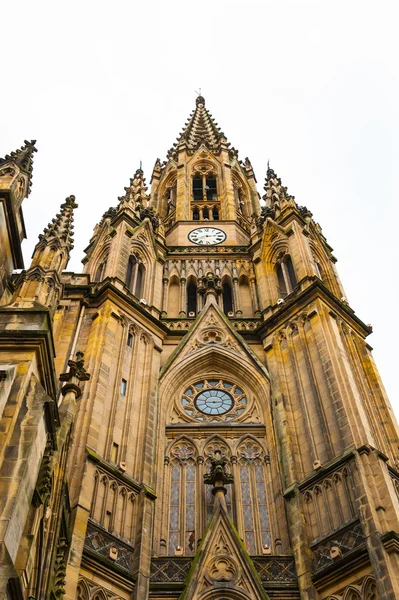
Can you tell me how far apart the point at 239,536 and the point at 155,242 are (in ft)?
48.7

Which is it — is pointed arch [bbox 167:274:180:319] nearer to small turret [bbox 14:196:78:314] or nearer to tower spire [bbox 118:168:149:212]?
tower spire [bbox 118:168:149:212]

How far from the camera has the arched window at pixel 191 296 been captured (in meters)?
27.5

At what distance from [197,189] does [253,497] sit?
24.5 metres

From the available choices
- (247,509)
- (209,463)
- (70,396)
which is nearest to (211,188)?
(209,463)

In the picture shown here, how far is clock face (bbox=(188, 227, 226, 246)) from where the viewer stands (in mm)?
32188

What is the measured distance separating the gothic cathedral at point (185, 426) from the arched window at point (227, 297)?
5.0 inches

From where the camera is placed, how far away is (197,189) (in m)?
40.3

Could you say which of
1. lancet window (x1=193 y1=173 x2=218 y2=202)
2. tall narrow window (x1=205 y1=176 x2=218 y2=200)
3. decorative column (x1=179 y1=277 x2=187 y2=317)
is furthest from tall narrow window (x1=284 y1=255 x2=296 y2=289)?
tall narrow window (x1=205 y1=176 x2=218 y2=200)

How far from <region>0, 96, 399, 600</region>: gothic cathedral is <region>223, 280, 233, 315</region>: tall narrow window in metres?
0.13

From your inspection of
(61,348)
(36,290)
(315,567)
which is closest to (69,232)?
(61,348)

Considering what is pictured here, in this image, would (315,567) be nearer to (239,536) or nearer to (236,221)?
(239,536)

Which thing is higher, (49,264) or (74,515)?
(49,264)

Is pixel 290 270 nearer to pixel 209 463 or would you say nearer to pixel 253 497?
pixel 209 463

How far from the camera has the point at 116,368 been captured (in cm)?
2080
